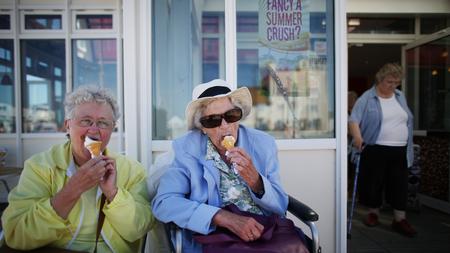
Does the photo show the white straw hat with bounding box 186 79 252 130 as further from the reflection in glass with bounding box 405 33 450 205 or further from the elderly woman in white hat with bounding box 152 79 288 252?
Result: the reflection in glass with bounding box 405 33 450 205

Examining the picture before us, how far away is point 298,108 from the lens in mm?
3330

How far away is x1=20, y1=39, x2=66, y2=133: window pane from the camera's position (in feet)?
18.0

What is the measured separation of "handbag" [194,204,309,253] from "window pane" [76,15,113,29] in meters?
4.48

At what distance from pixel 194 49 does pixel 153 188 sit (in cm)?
142

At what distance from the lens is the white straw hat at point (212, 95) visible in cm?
206

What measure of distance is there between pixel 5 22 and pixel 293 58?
4.40m

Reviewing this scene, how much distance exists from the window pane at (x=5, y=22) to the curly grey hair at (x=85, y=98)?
14.4 feet

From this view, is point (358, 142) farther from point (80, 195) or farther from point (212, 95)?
point (80, 195)

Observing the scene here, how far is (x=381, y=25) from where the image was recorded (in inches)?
228

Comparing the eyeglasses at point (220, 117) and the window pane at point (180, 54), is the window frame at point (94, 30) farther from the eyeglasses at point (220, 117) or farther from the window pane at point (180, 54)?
the eyeglasses at point (220, 117)

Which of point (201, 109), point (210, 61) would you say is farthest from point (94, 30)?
point (201, 109)

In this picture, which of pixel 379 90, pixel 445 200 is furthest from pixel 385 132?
pixel 445 200

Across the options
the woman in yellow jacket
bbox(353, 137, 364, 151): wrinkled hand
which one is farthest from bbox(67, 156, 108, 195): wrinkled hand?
bbox(353, 137, 364, 151): wrinkled hand

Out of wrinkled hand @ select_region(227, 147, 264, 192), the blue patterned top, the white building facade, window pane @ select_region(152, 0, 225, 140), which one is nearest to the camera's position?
wrinkled hand @ select_region(227, 147, 264, 192)
